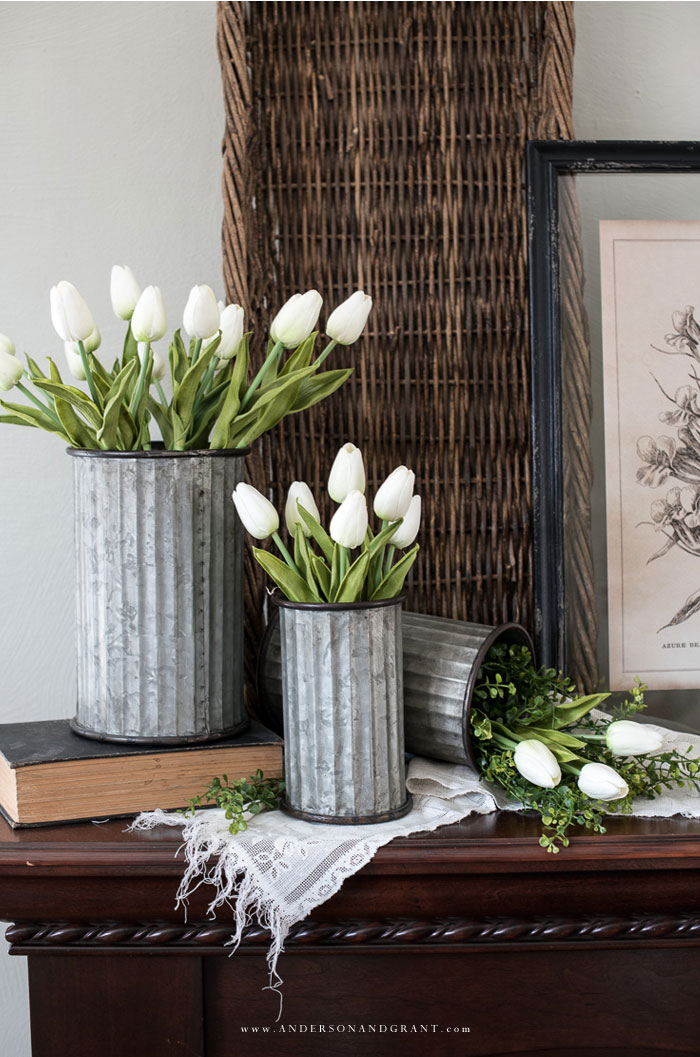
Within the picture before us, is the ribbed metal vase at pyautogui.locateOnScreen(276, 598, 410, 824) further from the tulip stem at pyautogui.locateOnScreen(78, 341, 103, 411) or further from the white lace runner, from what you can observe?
the tulip stem at pyautogui.locateOnScreen(78, 341, 103, 411)

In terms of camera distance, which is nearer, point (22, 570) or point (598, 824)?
point (598, 824)

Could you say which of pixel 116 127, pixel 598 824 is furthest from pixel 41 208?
pixel 598 824

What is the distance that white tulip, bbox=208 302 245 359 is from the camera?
75cm

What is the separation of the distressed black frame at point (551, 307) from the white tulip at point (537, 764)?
0.21m

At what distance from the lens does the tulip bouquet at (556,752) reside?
26.6 inches

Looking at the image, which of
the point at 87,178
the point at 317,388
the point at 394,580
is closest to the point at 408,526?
the point at 394,580

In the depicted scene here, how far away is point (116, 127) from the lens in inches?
38.7

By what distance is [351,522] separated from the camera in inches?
25.7

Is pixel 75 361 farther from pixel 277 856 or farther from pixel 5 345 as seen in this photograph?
pixel 277 856

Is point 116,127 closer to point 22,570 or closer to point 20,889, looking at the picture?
point 22,570

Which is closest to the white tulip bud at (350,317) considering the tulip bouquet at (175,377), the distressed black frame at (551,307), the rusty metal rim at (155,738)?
the tulip bouquet at (175,377)

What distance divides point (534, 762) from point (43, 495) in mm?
597

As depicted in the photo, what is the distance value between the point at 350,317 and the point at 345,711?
0.32m

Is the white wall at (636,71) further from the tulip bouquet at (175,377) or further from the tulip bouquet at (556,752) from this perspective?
the tulip bouquet at (556,752)
